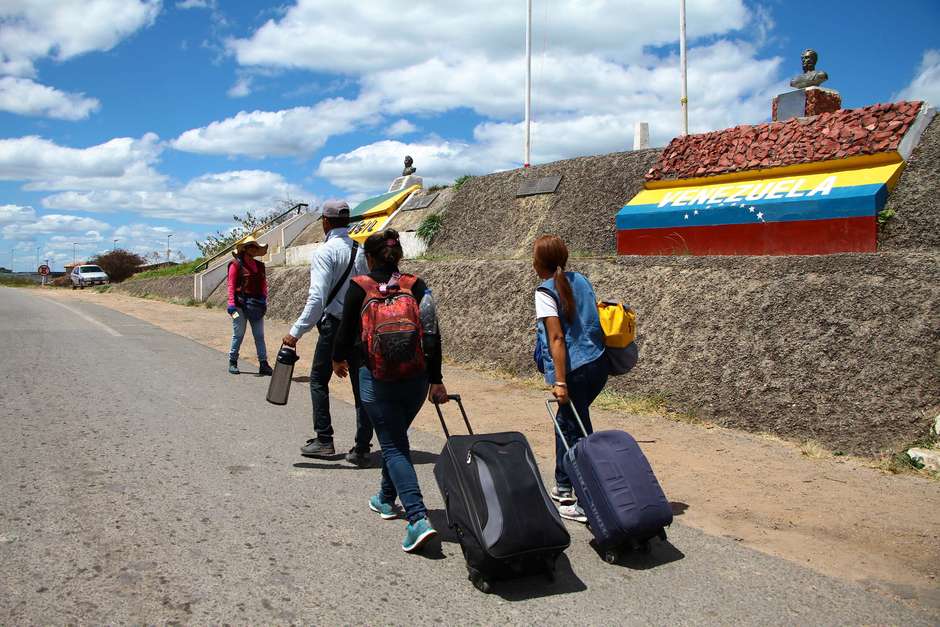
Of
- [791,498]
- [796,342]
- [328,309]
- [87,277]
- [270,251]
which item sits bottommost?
[791,498]

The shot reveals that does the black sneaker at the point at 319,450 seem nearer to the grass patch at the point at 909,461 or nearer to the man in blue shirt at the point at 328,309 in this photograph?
the man in blue shirt at the point at 328,309

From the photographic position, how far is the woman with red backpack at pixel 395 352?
377 cm

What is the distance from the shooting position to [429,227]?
1680 cm

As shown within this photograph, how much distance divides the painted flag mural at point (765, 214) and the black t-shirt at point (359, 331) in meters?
6.07

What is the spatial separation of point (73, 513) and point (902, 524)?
4.93m

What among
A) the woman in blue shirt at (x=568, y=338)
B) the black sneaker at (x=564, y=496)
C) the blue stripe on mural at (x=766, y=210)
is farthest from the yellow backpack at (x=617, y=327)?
the blue stripe on mural at (x=766, y=210)

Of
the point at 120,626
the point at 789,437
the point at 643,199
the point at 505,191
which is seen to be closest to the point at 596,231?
the point at 643,199

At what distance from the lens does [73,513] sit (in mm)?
4164

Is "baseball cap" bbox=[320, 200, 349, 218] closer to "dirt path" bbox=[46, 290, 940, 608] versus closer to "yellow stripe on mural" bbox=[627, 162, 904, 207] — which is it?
"dirt path" bbox=[46, 290, 940, 608]

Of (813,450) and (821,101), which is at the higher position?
(821,101)

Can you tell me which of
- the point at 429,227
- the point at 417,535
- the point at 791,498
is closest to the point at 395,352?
the point at 417,535

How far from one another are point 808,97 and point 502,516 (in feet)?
30.0

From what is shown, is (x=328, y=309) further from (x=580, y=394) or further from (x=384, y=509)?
(x=580, y=394)

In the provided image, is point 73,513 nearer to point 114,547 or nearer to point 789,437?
point 114,547
